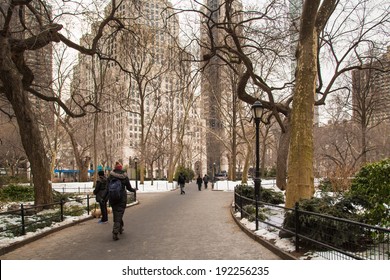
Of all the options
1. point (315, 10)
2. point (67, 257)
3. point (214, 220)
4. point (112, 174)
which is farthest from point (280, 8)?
point (67, 257)

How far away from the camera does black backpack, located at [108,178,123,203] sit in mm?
9125

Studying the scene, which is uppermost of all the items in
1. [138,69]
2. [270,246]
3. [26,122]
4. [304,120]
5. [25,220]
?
[138,69]

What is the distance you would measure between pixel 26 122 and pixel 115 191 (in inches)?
293

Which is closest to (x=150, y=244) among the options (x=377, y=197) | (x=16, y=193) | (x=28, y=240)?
(x=28, y=240)

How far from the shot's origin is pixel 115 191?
→ 30.0 feet

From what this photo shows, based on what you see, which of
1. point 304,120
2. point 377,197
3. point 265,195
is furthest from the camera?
point 265,195

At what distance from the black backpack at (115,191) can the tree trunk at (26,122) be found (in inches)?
269

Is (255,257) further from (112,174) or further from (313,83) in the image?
(313,83)

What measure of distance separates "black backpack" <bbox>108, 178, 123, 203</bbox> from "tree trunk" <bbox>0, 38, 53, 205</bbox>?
22.4 feet

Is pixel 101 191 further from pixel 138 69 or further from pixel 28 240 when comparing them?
pixel 138 69

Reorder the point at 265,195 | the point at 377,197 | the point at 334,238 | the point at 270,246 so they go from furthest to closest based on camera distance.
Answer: the point at 265,195, the point at 377,197, the point at 270,246, the point at 334,238

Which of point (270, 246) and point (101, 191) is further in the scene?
point (101, 191)

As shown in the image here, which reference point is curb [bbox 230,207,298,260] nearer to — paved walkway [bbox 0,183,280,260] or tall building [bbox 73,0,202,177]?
paved walkway [bbox 0,183,280,260]

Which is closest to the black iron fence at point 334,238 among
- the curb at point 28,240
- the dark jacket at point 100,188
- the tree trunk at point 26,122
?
the curb at point 28,240
